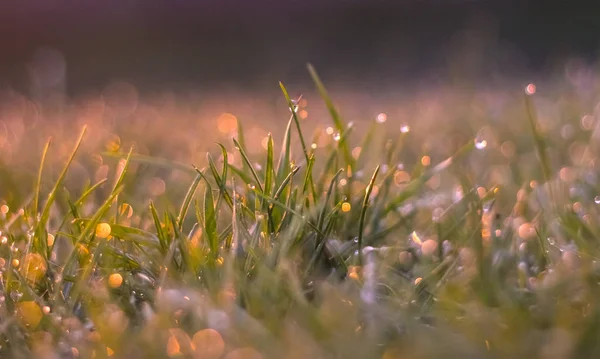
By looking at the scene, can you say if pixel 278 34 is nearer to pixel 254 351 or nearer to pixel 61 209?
pixel 61 209

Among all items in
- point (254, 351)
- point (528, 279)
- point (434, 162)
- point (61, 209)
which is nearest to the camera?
point (254, 351)

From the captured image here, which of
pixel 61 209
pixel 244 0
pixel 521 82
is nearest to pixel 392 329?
pixel 61 209

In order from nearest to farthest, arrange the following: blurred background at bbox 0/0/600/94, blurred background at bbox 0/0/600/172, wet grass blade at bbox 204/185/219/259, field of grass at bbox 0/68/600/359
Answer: field of grass at bbox 0/68/600/359 < wet grass blade at bbox 204/185/219/259 < blurred background at bbox 0/0/600/172 < blurred background at bbox 0/0/600/94

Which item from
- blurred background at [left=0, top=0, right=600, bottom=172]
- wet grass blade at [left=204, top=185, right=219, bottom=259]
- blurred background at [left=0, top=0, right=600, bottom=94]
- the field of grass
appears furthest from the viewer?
blurred background at [left=0, top=0, right=600, bottom=94]

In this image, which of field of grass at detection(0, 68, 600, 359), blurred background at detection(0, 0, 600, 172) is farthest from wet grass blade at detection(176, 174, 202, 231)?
blurred background at detection(0, 0, 600, 172)

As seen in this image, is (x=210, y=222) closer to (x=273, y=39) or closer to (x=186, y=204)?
(x=186, y=204)

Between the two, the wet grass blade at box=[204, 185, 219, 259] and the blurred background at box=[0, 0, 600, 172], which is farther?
the blurred background at box=[0, 0, 600, 172]

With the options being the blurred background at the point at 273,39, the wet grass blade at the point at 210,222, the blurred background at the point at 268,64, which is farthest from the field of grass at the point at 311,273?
the blurred background at the point at 273,39

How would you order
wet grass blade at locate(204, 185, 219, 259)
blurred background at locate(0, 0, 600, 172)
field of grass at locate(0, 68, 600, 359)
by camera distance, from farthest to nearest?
1. blurred background at locate(0, 0, 600, 172)
2. wet grass blade at locate(204, 185, 219, 259)
3. field of grass at locate(0, 68, 600, 359)

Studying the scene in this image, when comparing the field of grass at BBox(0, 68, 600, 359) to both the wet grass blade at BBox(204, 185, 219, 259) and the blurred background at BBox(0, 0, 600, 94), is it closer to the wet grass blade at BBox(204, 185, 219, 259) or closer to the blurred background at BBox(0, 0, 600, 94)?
the wet grass blade at BBox(204, 185, 219, 259)

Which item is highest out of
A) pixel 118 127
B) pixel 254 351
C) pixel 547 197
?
pixel 547 197

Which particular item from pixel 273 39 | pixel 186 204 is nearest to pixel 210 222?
pixel 186 204
